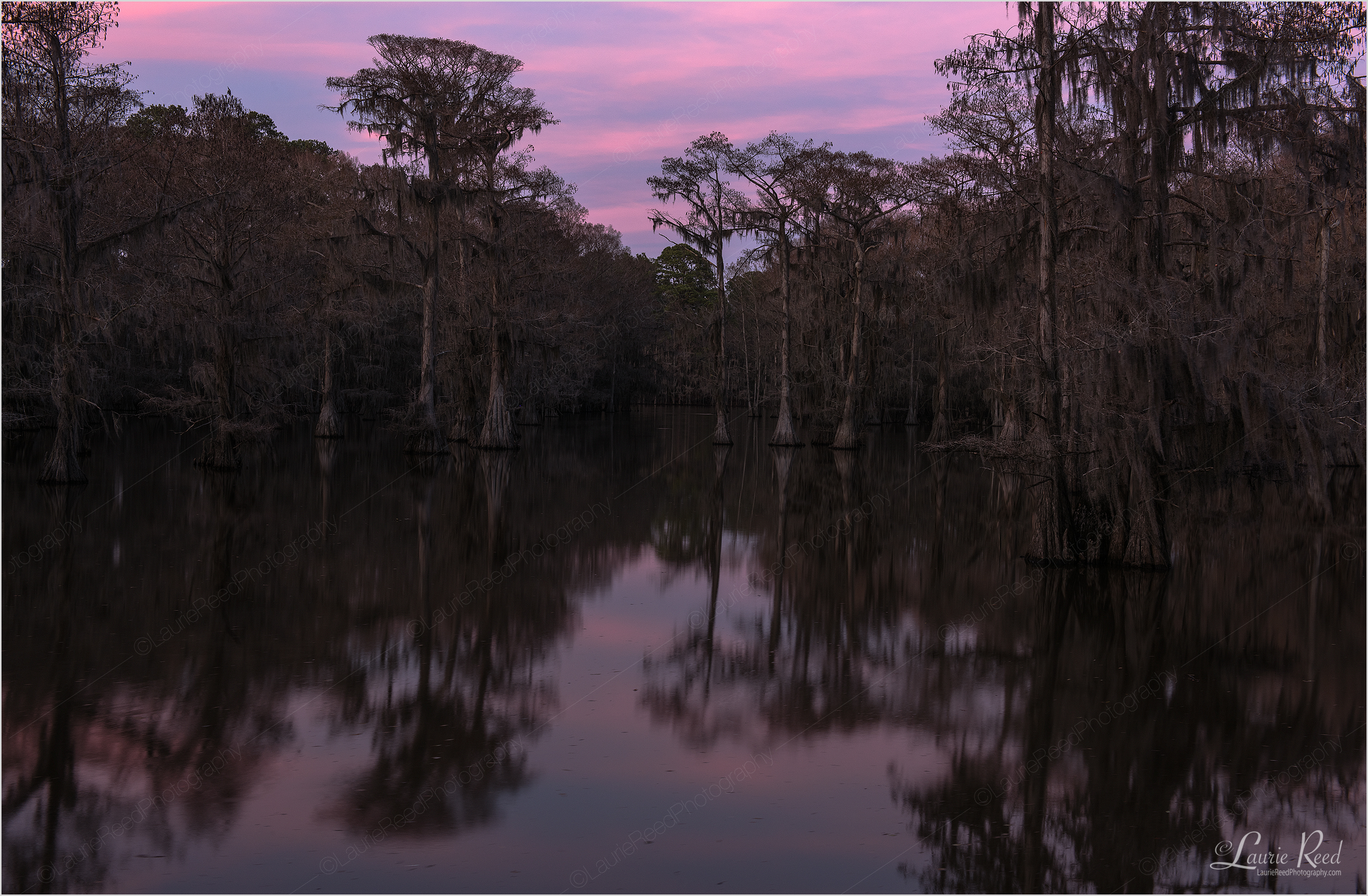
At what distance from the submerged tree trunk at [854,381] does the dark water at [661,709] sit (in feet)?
59.3

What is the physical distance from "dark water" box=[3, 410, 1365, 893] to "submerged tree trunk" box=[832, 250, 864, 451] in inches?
711

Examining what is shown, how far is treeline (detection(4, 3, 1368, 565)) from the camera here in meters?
13.7

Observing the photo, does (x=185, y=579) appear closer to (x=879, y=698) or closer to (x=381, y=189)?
(x=879, y=698)

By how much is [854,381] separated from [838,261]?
23.5 ft

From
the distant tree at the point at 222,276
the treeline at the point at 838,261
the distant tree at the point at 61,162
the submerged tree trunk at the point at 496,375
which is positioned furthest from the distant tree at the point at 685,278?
the distant tree at the point at 61,162

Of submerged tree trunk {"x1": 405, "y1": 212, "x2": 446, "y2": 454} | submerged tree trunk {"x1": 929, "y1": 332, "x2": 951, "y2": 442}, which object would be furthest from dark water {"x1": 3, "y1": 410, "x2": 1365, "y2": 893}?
submerged tree trunk {"x1": 929, "y1": 332, "x2": 951, "y2": 442}

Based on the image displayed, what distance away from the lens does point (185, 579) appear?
12859mm

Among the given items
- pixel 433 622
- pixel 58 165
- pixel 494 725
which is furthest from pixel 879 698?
pixel 58 165

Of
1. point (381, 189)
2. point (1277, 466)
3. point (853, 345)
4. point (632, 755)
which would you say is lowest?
point (632, 755)

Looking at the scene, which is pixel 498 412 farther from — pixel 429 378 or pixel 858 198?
pixel 858 198

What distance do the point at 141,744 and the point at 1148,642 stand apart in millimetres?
9004

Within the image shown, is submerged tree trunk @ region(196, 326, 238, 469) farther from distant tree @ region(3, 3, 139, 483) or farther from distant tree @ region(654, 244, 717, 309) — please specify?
distant tree @ region(654, 244, 717, 309)

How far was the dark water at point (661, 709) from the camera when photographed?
5.83 meters
